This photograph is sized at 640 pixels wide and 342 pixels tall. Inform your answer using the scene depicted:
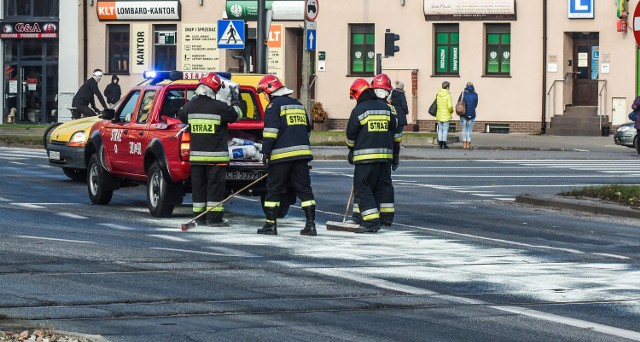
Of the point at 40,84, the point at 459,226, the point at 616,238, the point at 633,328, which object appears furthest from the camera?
the point at 40,84

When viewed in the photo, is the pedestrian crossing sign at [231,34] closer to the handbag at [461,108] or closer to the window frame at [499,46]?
the handbag at [461,108]

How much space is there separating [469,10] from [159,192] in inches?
1093

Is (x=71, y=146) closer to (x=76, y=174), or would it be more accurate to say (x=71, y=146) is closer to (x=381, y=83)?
(x=76, y=174)

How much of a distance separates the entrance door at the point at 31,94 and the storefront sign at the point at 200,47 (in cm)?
554

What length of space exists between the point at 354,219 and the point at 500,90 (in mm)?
27799

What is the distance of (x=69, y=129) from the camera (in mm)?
23219

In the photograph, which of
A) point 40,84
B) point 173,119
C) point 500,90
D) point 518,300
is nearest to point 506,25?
point 500,90

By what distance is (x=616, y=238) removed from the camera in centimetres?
1608

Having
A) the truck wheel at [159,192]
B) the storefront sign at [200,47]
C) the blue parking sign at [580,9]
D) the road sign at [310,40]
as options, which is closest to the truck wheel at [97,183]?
the truck wheel at [159,192]

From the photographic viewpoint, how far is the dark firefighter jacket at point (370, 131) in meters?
16.4

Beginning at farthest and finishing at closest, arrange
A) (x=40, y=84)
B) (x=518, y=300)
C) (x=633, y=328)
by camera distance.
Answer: (x=40, y=84) < (x=518, y=300) < (x=633, y=328)

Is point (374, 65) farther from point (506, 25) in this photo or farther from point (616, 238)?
point (616, 238)

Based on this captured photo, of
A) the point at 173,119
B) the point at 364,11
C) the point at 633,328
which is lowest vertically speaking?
the point at 633,328

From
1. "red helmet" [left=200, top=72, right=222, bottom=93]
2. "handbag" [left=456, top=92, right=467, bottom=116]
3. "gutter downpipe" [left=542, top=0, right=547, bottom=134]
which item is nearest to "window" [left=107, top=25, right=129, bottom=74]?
"gutter downpipe" [left=542, top=0, right=547, bottom=134]
